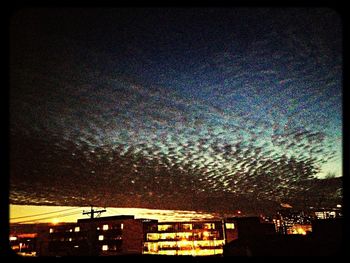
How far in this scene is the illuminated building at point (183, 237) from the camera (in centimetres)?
5281

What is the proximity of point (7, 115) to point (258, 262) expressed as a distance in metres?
1.94

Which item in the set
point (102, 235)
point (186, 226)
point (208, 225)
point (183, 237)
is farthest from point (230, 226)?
point (102, 235)

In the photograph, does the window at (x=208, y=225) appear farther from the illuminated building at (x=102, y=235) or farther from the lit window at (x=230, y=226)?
the lit window at (x=230, y=226)

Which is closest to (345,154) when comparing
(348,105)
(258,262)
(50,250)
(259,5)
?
(348,105)

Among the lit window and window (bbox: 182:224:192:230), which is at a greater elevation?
the lit window

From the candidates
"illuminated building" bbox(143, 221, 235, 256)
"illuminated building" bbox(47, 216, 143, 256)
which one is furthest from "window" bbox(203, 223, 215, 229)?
"illuminated building" bbox(47, 216, 143, 256)

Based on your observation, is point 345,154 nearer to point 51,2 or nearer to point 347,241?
point 347,241

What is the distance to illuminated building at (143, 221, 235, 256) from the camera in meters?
52.8

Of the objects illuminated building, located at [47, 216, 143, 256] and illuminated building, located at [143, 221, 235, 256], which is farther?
illuminated building, located at [143, 221, 235, 256]

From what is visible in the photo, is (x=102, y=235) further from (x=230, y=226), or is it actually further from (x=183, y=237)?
(x=230, y=226)

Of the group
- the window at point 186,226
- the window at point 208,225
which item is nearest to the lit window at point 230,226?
the window at point 208,225

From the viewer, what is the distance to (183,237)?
53719 millimetres

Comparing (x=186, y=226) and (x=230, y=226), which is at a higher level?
(x=230, y=226)

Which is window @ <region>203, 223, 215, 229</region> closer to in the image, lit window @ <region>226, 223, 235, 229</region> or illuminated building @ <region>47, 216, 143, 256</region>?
illuminated building @ <region>47, 216, 143, 256</region>
